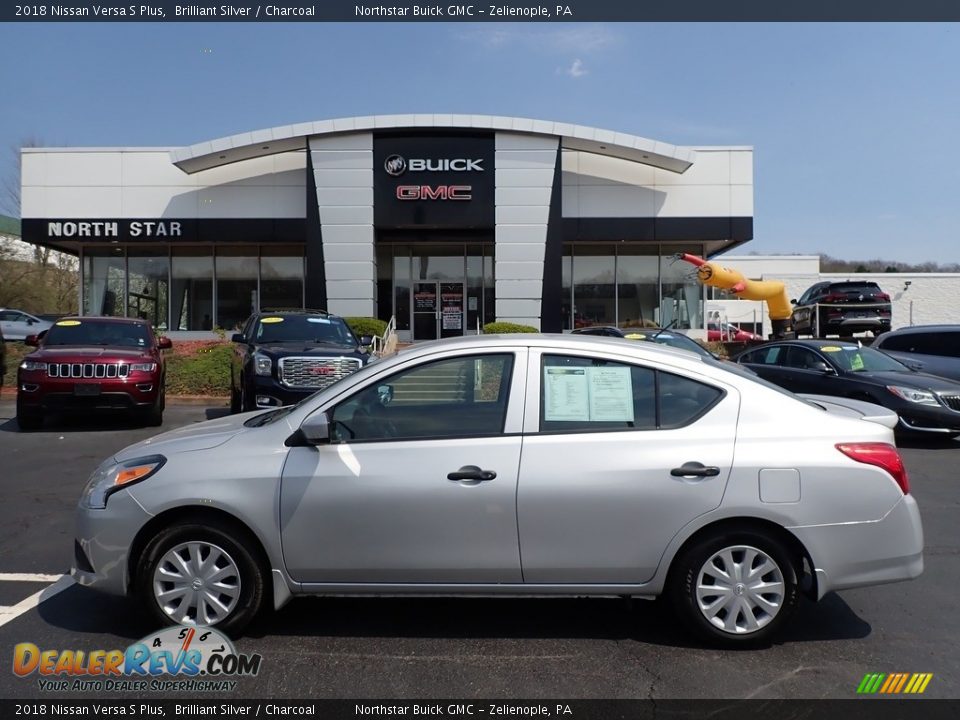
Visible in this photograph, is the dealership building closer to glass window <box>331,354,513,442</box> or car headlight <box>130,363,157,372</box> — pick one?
car headlight <box>130,363,157,372</box>

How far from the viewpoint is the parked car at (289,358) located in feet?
33.6

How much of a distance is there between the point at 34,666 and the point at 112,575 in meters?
0.53

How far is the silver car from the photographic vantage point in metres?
3.91

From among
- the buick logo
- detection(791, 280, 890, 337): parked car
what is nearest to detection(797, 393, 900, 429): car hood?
detection(791, 280, 890, 337): parked car

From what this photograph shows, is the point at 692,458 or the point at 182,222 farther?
the point at 182,222

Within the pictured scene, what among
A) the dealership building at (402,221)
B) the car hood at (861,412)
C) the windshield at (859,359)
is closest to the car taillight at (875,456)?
the car hood at (861,412)

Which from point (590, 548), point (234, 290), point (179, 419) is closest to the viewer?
point (590, 548)

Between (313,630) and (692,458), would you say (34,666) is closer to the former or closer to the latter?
(313,630)

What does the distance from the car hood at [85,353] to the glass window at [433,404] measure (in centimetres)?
833

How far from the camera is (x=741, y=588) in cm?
394

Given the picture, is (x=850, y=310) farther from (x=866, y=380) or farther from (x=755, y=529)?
(x=755, y=529)

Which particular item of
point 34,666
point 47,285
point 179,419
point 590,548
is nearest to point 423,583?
point 590,548

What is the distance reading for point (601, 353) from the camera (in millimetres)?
4238

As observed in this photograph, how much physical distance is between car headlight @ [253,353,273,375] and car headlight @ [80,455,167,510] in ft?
20.2
